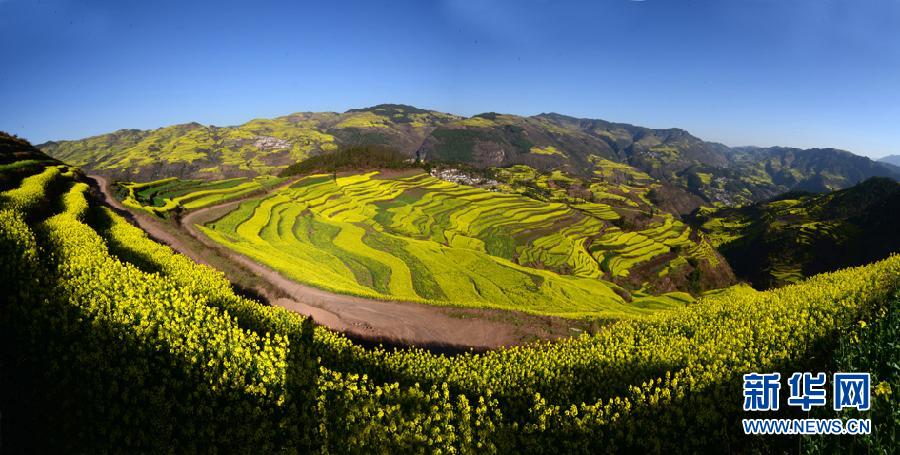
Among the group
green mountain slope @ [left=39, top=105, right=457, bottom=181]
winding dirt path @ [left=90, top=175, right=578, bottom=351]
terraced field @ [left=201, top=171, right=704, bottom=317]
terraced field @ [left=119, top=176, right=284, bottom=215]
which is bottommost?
winding dirt path @ [left=90, top=175, right=578, bottom=351]

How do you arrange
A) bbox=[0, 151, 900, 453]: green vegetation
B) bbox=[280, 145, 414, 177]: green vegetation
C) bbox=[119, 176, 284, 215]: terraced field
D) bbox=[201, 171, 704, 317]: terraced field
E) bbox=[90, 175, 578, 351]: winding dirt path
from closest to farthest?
bbox=[0, 151, 900, 453]: green vegetation < bbox=[90, 175, 578, 351]: winding dirt path < bbox=[201, 171, 704, 317]: terraced field < bbox=[119, 176, 284, 215]: terraced field < bbox=[280, 145, 414, 177]: green vegetation

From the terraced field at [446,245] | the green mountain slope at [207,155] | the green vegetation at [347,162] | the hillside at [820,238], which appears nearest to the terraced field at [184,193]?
the terraced field at [446,245]

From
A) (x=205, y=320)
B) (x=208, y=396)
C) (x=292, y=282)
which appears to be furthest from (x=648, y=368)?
(x=292, y=282)

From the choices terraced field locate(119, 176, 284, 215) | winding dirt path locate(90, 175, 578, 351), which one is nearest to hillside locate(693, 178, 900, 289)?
winding dirt path locate(90, 175, 578, 351)

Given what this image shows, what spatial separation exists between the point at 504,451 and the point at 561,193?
355 feet

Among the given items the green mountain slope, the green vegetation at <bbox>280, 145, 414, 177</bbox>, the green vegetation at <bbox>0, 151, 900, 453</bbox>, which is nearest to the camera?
the green vegetation at <bbox>0, 151, 900, 453</bbox>

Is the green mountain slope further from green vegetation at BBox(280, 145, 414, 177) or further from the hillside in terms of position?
the hillside

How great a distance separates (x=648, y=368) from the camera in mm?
10617

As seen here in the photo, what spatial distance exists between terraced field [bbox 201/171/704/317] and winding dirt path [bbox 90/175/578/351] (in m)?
1.23

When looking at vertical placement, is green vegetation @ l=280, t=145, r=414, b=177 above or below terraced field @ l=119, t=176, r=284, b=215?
above

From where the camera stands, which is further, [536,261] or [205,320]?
[536,261]

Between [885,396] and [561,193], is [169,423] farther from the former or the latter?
[561,193]

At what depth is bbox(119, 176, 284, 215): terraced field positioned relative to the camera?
135 ft

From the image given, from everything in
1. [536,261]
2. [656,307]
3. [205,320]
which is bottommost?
[656,307]
